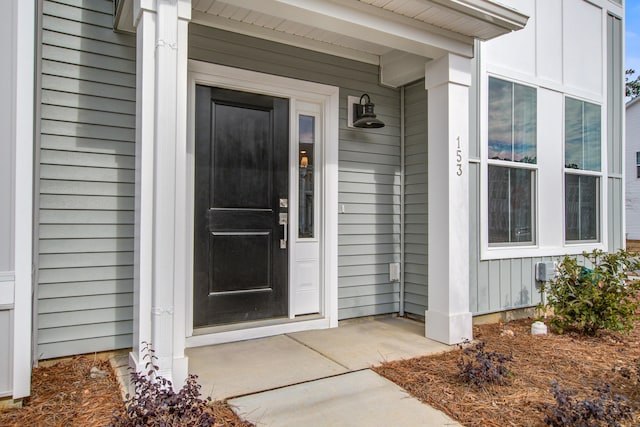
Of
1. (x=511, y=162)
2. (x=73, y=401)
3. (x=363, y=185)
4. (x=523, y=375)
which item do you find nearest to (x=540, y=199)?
(x=511, y=162)

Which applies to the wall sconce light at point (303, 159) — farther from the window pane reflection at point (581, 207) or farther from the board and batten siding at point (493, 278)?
the window pane reflection at point (581, 207)

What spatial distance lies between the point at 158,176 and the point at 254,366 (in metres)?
1.40

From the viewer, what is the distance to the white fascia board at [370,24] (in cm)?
259

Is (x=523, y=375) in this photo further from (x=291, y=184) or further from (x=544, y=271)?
(x=291, y=184)

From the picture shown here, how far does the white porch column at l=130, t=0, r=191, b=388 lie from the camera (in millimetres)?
2184

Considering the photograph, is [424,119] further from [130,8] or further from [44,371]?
[44,371]

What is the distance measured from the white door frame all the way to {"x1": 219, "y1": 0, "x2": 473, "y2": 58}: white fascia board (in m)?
0.77

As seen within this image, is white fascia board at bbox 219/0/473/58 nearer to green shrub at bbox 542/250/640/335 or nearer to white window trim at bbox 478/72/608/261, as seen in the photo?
white window trim at bbox 478/72/608/261

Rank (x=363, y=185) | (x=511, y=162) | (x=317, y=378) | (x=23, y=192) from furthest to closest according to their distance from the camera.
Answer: (x=511, y=162) < (x=363, y=185) < (x=317, y=378) < (x=23, y=192)

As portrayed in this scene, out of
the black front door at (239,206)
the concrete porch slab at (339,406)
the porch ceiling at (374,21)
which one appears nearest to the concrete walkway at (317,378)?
the concrete porch slab at (339,406)

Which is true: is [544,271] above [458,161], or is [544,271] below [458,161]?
below

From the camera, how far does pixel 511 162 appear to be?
13.6ft

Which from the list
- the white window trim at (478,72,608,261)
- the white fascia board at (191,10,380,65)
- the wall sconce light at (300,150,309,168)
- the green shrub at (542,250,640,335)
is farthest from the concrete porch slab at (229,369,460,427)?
the white fascia board at (191,10,380,65)

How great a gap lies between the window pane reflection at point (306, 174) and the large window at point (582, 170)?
9.67 feet
